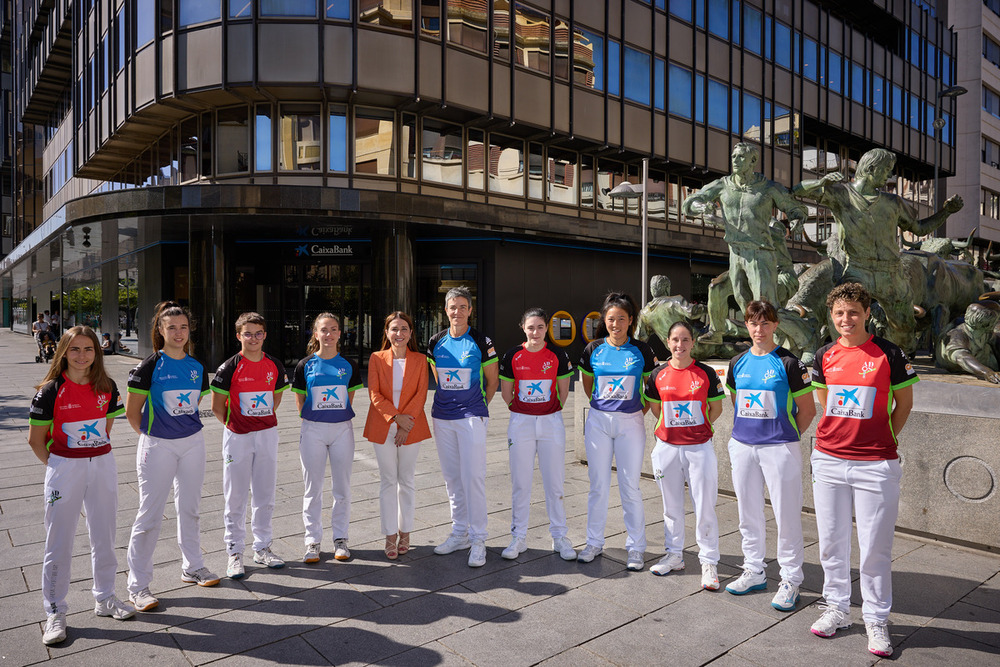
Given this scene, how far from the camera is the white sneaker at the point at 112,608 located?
162 inches

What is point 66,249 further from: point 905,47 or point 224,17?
point 905,47

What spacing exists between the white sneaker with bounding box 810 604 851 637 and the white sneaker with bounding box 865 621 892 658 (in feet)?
0.47

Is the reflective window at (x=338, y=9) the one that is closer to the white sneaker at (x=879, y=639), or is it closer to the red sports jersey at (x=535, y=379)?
the red sports jersey at (x=535, y=379)

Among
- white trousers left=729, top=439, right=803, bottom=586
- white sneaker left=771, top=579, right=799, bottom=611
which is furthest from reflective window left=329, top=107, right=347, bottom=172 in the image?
white sneaker left=771, top=579, right=799, bottom=611

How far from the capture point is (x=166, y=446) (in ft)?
14.5

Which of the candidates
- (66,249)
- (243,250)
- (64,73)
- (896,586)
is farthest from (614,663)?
(64,73)

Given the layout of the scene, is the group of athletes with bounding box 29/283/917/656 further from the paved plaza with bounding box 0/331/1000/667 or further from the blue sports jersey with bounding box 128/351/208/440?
the paved plaza with bounding box 0/331/1000/667

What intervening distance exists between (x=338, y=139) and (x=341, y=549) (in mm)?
15009

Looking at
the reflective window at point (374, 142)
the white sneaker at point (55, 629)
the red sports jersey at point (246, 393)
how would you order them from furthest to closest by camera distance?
the reflective window at point (374, 142) < the red sports jersey at point (246, 393) < the white sneaker at point (55, 629)

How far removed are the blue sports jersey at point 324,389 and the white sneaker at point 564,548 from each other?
180cm

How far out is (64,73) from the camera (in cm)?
3341

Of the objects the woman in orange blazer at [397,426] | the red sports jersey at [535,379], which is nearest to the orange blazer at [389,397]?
the woman in orange blazer at [397,426]

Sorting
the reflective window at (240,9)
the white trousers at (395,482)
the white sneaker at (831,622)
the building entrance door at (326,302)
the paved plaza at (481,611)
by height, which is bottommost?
the paved plaza at (481,611)

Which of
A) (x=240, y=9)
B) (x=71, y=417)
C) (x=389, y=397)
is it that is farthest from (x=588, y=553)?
(x=240, y=9)
